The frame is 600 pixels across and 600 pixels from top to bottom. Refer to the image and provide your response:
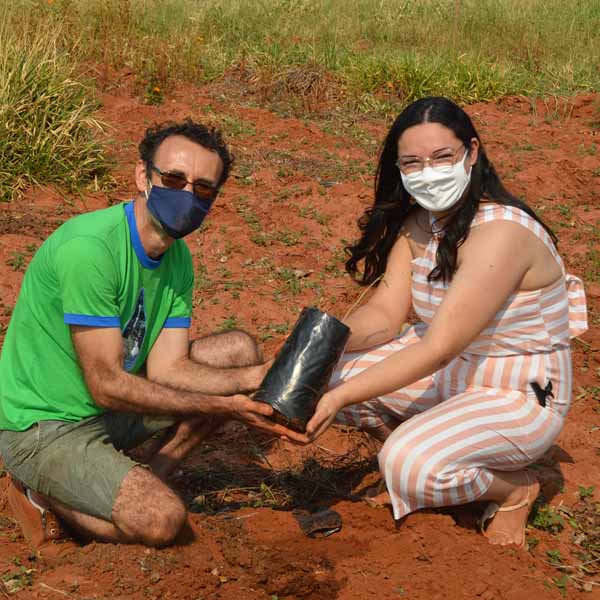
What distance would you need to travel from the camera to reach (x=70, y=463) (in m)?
3.11

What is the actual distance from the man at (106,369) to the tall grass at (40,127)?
139 inches

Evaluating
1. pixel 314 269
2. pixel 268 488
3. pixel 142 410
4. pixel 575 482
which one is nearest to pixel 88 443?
pixel 142 410

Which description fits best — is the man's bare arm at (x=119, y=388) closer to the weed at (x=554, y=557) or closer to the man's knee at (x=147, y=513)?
the man's knee at (x=147, y=513)

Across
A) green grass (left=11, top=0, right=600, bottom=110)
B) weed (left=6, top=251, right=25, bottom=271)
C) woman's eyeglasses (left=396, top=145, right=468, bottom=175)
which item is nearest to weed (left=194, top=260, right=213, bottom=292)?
weed (left=6, top=251, right=25, bottom=271)

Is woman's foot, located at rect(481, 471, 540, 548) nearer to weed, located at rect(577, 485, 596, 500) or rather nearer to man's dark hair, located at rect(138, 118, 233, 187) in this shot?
weed, located at rect(577, 485, 596, 500)

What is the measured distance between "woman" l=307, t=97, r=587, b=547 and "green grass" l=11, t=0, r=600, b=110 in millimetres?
5646

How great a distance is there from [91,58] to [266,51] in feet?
6.03

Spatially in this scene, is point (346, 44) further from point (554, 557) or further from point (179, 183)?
point (554, 557)

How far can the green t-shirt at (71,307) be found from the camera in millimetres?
3016

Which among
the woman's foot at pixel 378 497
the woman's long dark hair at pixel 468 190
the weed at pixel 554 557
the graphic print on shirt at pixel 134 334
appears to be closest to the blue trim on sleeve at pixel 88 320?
the graphic print on shirt at pixel 134 334

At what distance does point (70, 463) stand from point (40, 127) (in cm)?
424

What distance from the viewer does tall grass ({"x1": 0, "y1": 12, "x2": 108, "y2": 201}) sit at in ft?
21.6

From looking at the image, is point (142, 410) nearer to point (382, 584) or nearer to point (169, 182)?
point (169, 182)

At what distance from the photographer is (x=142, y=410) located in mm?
3174
